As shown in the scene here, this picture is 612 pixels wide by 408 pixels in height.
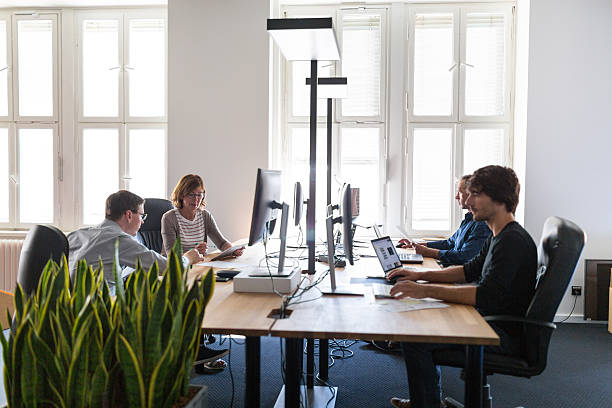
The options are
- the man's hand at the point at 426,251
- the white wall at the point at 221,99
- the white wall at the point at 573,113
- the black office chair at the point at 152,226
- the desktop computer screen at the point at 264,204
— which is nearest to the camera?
the desktop computer screen at the point at 264,204

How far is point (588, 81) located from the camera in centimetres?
435

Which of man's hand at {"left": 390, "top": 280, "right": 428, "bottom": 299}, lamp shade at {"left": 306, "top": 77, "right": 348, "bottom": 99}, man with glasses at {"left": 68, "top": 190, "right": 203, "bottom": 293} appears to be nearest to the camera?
man's hand at {"left": 390, "top": 280, "right": 428, "bottom": 299}

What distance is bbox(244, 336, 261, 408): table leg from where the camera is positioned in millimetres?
1731

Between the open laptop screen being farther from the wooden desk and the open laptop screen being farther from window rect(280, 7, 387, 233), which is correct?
window rect(280, 7, 387, 233)

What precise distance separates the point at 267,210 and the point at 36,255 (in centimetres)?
96

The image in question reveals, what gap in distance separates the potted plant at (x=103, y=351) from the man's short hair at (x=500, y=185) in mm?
1347

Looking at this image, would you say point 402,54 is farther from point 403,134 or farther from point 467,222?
point 467,222

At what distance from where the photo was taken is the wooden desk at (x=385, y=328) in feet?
5.23

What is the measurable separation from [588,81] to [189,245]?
3.50 m

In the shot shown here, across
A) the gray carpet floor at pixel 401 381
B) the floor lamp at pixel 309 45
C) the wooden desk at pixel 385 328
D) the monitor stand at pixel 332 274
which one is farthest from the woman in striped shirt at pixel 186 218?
the wooden desk at pixel 385 328

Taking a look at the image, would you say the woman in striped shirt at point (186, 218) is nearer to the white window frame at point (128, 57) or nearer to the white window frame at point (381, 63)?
the white window frame at point (128, 57)

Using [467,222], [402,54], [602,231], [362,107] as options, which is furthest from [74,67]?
[602,231]

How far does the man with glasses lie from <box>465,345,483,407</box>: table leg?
1.36 m

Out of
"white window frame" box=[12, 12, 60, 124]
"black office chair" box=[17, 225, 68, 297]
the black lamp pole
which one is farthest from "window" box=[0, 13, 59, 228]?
the black lamp pole
